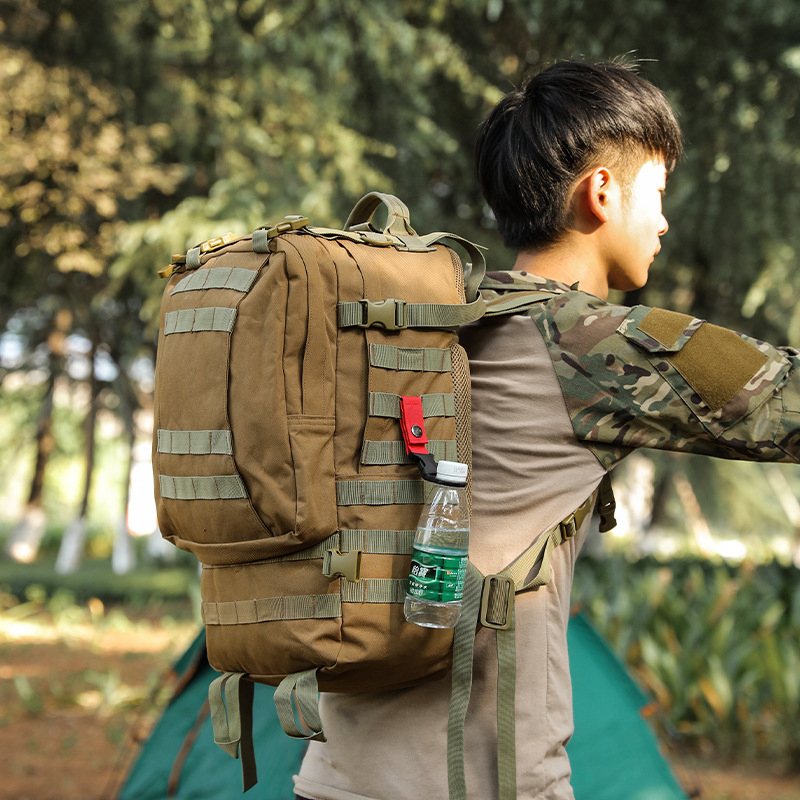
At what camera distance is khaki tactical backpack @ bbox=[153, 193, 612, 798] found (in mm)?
1389

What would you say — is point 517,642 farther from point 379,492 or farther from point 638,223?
point 638,223

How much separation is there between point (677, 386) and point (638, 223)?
412mm

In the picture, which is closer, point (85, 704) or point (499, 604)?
point (499, 604)

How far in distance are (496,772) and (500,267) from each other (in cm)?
482

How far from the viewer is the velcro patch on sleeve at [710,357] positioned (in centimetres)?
142

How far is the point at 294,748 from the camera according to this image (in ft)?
10.8

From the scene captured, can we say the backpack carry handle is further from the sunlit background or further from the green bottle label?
the sunlit background

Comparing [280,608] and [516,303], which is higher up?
[516,303]

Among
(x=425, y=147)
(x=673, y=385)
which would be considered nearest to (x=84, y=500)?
(x=425, y=147)

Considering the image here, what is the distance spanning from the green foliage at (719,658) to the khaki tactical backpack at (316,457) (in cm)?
450

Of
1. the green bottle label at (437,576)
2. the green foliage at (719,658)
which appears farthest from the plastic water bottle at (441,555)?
the green foliage at (719,658)

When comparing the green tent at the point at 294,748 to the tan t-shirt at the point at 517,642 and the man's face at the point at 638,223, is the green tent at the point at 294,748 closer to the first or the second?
the tan t-shirt at the point at 517,642

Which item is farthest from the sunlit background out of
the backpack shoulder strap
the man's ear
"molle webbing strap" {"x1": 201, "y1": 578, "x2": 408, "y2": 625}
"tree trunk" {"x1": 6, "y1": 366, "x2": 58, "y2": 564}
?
"tree trunk" {"x1": 6, "y1": 366, "x2": 58, "y2": 564}

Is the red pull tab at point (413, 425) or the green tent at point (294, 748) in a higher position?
the red pull tab at point (413, 425)
